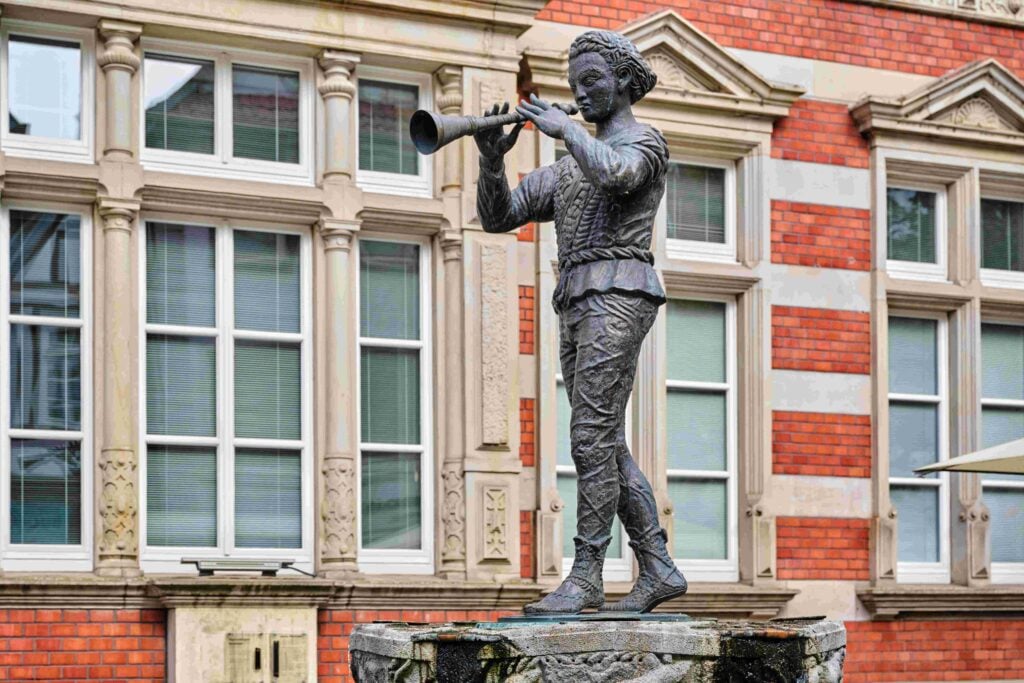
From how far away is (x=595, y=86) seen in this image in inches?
263

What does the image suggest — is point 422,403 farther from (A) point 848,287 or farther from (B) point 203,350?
(A) point 848,287

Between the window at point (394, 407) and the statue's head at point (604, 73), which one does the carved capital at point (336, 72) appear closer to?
the window at point (394, 407)

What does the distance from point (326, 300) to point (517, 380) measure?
51.7 inches

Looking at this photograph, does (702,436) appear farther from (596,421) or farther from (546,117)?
(546,117)

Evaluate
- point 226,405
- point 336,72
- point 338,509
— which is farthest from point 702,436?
point 336,72

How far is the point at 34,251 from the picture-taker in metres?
11.0

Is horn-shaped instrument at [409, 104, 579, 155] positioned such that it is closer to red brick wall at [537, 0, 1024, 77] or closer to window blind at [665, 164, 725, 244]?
red brick wall at [537, 0, 1024, 77]

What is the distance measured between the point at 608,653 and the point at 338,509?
5.45 m

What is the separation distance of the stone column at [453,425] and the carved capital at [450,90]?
0.79m

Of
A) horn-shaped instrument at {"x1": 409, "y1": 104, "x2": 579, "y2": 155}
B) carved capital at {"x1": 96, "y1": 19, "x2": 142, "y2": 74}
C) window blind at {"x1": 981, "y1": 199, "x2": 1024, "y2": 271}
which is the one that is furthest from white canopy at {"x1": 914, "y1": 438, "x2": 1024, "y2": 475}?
carved capital at {"x1": 96, "y1": 19, "x2": 142, "y2": 74}

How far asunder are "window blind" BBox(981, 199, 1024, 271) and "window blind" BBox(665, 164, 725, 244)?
2.18 m

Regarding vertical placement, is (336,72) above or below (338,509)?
above

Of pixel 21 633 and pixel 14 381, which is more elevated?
pixel 14 381

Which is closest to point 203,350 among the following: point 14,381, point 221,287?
point 221,287
